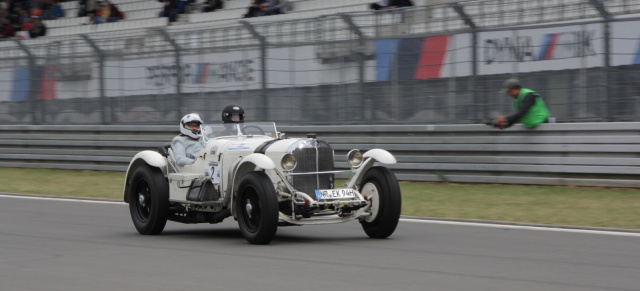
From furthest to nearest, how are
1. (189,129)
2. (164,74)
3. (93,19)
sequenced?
(93,19) → (164,74) → (189,129)

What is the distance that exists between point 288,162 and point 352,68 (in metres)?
6.17

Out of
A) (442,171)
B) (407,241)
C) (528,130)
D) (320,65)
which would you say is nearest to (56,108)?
(320,65)

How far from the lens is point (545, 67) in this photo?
1245 cm

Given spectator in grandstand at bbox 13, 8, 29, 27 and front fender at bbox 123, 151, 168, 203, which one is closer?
front fender at bbox 123, 151, 168, 203

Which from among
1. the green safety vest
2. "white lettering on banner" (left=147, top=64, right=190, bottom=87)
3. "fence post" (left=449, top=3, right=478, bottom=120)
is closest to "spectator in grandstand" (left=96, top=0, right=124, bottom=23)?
"white lettering on banner" (left=147, top=64, right=190, bottom=87)

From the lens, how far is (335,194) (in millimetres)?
8516

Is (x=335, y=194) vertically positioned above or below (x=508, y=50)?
below

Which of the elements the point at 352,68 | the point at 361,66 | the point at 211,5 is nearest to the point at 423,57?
the point at 361,66

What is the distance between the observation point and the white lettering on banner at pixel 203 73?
624 inches

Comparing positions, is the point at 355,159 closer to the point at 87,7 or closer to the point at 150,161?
the point at 150,161

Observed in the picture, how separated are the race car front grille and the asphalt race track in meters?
Result: 0.53

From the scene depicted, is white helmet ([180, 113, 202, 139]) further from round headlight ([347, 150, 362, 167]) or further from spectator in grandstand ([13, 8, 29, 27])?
spectator in grandstand ([13, 8, 29, 27])

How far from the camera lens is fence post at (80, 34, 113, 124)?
17.8 metres

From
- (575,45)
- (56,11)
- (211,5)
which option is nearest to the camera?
(575,45)
